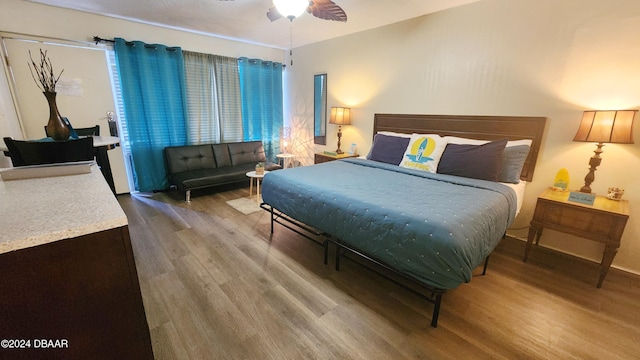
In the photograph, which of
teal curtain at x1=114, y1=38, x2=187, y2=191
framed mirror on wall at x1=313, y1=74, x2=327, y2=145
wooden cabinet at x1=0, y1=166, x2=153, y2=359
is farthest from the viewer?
framed mirror on wall at x1=313, y1=74, x2=327, y2=145

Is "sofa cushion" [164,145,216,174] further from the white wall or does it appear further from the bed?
the white wall

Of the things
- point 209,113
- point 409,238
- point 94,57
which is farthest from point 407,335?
point 94,57

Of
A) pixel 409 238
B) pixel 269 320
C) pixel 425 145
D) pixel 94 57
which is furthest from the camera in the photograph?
pixel 94 57

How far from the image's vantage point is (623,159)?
7.21 ft

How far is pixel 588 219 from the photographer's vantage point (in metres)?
2.08

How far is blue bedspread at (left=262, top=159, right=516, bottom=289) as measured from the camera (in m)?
1.52

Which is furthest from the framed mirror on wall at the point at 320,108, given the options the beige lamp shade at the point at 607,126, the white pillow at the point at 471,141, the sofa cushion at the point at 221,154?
the beige lamp shade at the point at 607,126

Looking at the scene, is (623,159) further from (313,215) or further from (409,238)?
(313,215)

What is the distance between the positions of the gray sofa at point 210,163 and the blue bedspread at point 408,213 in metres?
1.60

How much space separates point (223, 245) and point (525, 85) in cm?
344

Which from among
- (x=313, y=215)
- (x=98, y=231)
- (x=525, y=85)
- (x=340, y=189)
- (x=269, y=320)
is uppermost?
(x=525, y=85)

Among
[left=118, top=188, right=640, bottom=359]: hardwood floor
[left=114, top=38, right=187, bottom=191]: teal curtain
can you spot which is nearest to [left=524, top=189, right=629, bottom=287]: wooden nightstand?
[left=118, top=188, right=640, bottom=359]: hardwood floor

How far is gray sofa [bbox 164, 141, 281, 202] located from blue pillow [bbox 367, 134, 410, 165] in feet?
6.44

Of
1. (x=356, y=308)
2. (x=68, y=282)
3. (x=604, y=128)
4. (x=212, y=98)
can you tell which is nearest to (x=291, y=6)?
(x=68, y=282)
